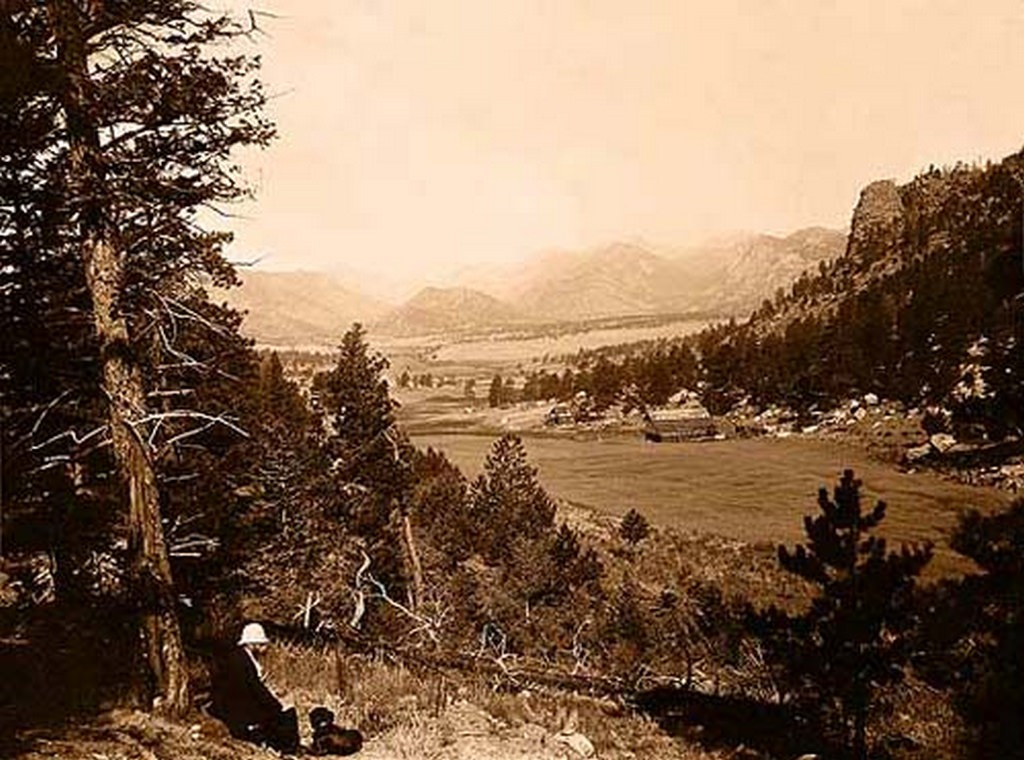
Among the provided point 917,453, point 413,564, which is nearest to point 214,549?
point 413,564

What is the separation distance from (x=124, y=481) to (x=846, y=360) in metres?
90.3

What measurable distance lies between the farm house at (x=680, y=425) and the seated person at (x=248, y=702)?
81.2 m

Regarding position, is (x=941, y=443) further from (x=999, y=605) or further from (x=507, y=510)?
(x=999, y=605)

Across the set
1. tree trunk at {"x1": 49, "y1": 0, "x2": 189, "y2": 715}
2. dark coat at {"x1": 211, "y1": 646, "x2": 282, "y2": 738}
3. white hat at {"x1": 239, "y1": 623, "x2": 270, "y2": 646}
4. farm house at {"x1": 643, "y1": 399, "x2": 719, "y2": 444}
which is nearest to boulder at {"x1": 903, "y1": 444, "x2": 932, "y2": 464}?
farm house at {"x1": 643, "y1": 399, "x2": 719, "y2": 444}

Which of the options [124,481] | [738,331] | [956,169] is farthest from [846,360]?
[124,481]

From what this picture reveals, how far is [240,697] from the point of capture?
10.5 metres

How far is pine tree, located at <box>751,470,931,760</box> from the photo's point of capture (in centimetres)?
1461

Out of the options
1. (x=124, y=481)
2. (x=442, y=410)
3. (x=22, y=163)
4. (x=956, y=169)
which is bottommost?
(x=442, y=410)

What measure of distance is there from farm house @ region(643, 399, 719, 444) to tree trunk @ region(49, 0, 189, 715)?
3220 inches

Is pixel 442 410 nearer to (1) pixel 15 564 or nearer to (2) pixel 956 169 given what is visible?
(2) pixel 956 169

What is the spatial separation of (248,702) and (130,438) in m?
3.11

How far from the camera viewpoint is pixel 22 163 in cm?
1107

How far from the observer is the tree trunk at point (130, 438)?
10125mm

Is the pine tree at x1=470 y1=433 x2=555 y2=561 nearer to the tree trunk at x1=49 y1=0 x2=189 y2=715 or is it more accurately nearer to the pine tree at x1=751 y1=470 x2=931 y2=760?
the pine tree at x1=751 y1=470 x2=931 y2=760
